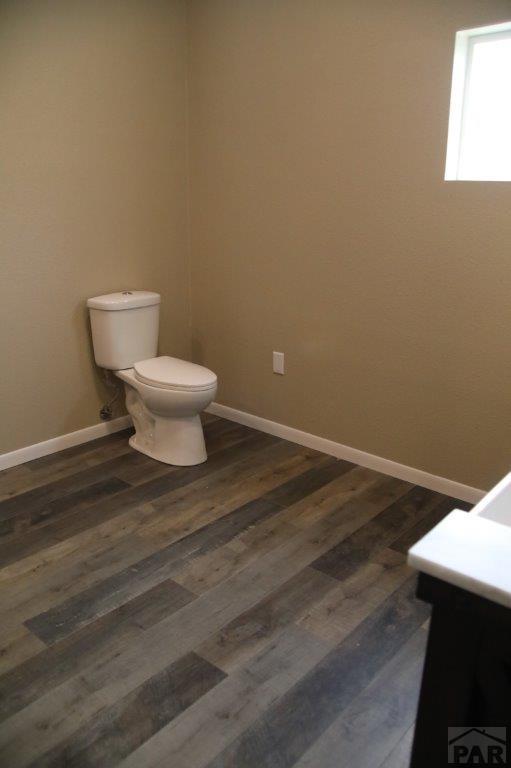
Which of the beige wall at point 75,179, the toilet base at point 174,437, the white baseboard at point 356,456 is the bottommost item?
the white baseboard at point 356,456

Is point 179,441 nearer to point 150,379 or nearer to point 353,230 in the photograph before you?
point 150,379

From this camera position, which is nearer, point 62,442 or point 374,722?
point 374,722

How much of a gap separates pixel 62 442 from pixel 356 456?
56.5 inches

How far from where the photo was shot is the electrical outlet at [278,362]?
3.18 metres

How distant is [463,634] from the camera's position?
0.85 m

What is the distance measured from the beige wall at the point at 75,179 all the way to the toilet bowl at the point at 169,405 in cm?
28

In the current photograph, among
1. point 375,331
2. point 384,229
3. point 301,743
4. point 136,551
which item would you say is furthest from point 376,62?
point 301,743

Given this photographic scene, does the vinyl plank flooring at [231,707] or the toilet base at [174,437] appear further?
the toilet base at [174,437]

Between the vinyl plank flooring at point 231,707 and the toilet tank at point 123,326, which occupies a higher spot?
the toilet tank at point 123,326

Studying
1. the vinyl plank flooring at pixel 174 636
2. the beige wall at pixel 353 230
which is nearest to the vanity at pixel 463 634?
the vinyl plank flooring at pixel 174 636

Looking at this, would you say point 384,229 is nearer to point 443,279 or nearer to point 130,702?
point 443,279

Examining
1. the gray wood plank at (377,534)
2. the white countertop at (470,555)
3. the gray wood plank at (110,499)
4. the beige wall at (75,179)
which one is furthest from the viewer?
the beige wall at (75,179)

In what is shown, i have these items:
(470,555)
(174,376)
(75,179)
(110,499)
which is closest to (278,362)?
(174,376)

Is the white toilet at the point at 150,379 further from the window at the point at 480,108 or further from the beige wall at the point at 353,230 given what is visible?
the window at the point at 480,108
